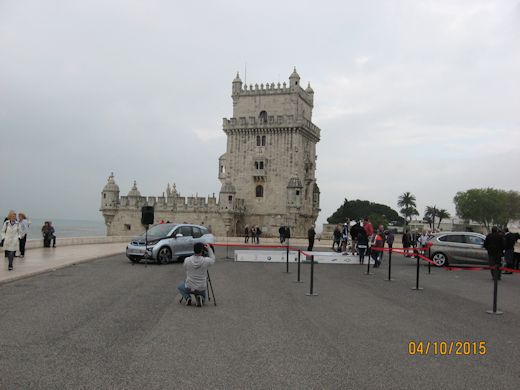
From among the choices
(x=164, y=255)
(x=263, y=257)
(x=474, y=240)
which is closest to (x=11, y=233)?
(x=164, y=255)

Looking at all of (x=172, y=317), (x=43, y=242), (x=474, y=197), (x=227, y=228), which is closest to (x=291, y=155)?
(x=227, y=228)

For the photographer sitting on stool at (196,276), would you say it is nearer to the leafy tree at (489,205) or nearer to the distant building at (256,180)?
the distant building at (256,180)

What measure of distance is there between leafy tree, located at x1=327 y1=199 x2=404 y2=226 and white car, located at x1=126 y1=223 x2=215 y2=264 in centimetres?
8212

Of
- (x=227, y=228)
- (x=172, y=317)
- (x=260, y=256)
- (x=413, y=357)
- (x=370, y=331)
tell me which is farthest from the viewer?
(x=227, y=228)

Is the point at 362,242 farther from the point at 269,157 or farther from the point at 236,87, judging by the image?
the point at 236,87

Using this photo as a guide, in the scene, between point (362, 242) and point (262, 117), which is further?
point (262, 117)

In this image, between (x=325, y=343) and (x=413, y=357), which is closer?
(x=413, y=357)

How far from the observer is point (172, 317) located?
902 centimetres

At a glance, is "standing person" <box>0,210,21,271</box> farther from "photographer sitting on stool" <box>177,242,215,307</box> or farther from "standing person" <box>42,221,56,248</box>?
"standing person" <box>42,221,56,248</box>

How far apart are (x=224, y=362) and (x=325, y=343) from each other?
1.65 metres

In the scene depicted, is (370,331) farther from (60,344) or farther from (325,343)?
→ (60,344)

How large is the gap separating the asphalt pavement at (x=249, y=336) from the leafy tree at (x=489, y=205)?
7707 centimetres
